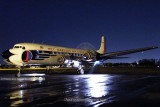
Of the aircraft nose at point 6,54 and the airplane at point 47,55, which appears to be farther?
the airplane at point 47,55

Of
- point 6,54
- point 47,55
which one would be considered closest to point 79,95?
point 6,54

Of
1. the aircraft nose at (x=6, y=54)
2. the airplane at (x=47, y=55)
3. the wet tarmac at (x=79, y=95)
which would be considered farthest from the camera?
the airplane at (x=47, y=55)

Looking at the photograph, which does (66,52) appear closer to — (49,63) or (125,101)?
(49,63)

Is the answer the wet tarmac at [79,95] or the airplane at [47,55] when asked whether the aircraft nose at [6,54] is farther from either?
the wet tarmac at [79,95]

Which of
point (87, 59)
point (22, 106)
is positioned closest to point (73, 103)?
point (22, 106)

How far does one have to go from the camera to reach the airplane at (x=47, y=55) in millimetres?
27531

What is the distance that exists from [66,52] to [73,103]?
85.7 feet

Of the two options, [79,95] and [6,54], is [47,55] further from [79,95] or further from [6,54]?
[79,95]

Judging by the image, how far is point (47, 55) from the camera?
31.2m

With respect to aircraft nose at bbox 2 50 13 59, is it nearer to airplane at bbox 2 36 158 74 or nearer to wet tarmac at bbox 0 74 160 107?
airplane at bbox 2 36 158 74

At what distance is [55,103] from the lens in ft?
29.4

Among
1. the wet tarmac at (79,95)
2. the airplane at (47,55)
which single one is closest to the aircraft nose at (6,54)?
the airplane at (47,55)

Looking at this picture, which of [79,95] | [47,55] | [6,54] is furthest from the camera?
[47,55]

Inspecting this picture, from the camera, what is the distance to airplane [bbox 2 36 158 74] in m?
27.5
